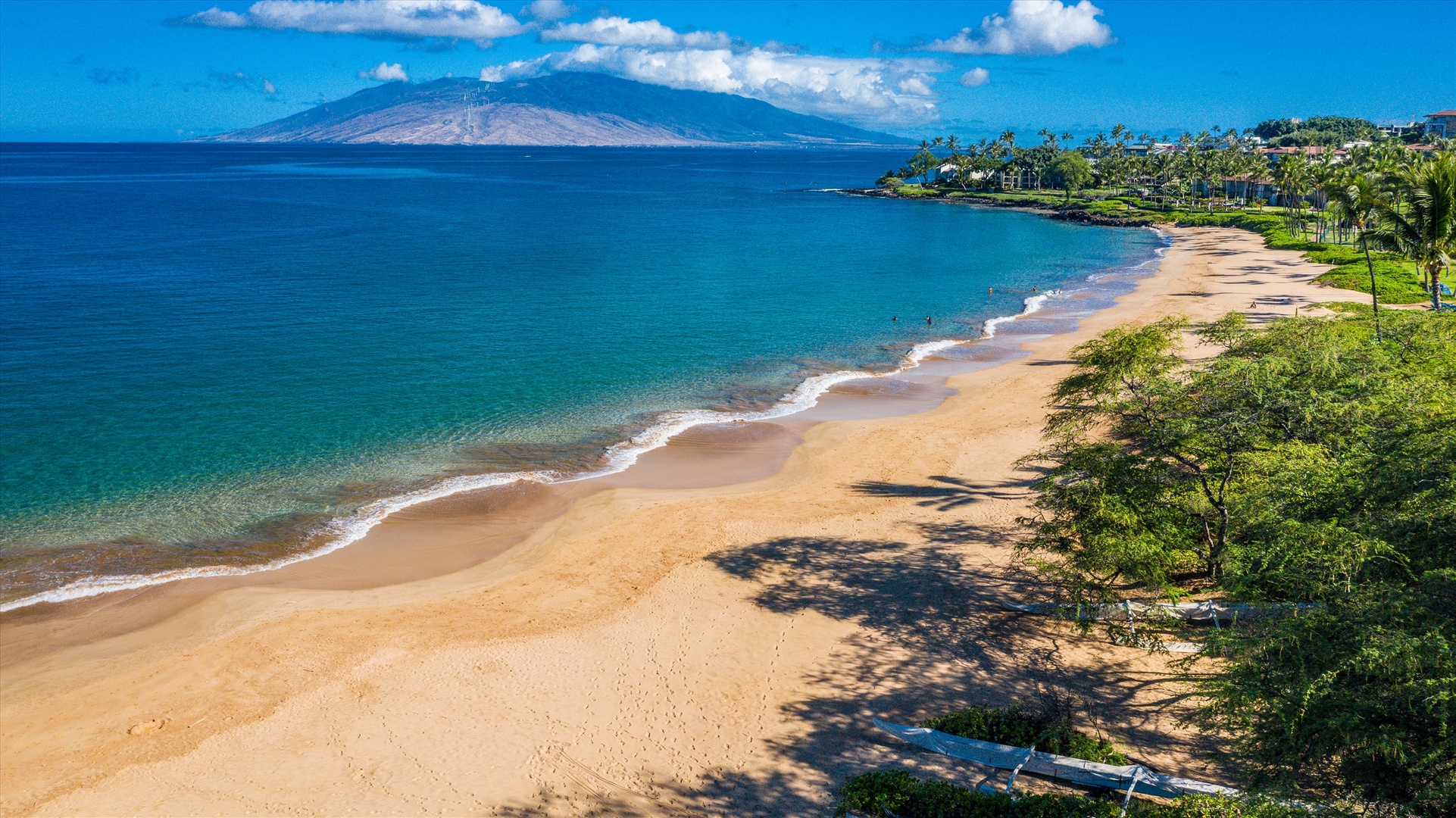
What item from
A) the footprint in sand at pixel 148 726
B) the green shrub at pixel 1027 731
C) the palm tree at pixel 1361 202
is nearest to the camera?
the green shrub at pixel 1027 731

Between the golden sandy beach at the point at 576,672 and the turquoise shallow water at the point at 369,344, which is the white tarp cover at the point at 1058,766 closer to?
the golden sandy beach at the point at 576,672

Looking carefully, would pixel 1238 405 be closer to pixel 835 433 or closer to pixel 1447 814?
pixel 1447 814

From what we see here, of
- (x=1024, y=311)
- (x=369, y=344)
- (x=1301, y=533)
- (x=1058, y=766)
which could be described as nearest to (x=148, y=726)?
(x=1058, y=766)

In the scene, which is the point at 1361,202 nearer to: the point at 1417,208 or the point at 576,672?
the point at 1417,208

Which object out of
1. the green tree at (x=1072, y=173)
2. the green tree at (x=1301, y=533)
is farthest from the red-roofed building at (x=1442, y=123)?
the green tree at (x=1301, y=533)

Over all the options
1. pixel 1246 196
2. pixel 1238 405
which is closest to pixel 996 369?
pixel 1238 405

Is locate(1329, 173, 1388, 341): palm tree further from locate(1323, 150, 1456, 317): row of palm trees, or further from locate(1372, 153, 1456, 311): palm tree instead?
locate(1372, 153, 1456, 311): palm tree

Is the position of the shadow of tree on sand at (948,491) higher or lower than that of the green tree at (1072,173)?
lower
